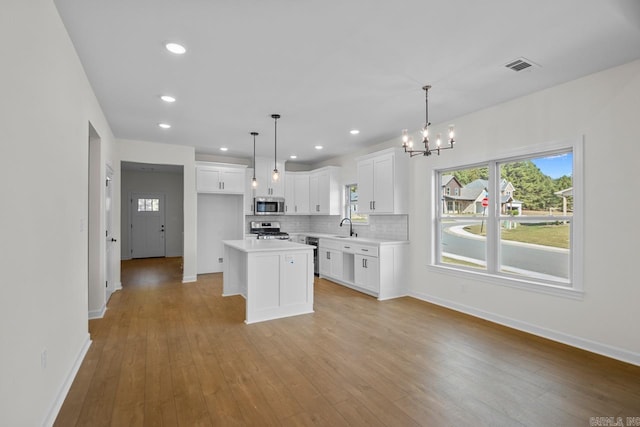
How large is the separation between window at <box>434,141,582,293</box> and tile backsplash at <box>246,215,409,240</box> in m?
0.77

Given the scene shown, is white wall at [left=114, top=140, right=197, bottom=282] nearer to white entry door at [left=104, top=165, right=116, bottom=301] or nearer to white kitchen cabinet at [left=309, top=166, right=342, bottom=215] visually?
white entry door at [left=104, top=165, right=116, bottom=301]

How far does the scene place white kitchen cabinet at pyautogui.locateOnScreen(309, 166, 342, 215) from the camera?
23.7 ft

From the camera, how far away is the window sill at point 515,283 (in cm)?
333

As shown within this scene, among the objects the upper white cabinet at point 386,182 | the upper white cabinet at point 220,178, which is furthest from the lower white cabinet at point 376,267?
the upper white cabinet at point 220,178

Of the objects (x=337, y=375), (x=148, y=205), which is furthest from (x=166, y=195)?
(x=337, y=375)

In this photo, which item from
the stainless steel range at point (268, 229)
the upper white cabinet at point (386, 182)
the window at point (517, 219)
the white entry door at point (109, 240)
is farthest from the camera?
the stainless steel range at point (268, 229)

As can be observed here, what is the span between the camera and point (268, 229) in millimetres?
7676

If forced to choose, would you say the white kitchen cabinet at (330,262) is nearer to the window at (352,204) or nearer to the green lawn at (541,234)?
the window at (352,204)

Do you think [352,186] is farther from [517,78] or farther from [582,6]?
[582,6]

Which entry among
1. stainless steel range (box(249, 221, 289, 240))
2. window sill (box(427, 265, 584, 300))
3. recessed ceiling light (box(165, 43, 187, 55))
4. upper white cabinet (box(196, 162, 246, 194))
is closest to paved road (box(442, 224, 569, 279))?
window sill (box(427, 265, 584, 300))

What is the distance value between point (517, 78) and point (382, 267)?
3102 mm

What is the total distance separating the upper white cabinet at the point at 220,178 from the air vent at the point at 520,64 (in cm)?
536

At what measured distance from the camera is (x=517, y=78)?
325cm

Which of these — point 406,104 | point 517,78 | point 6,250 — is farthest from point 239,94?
point 517,78
